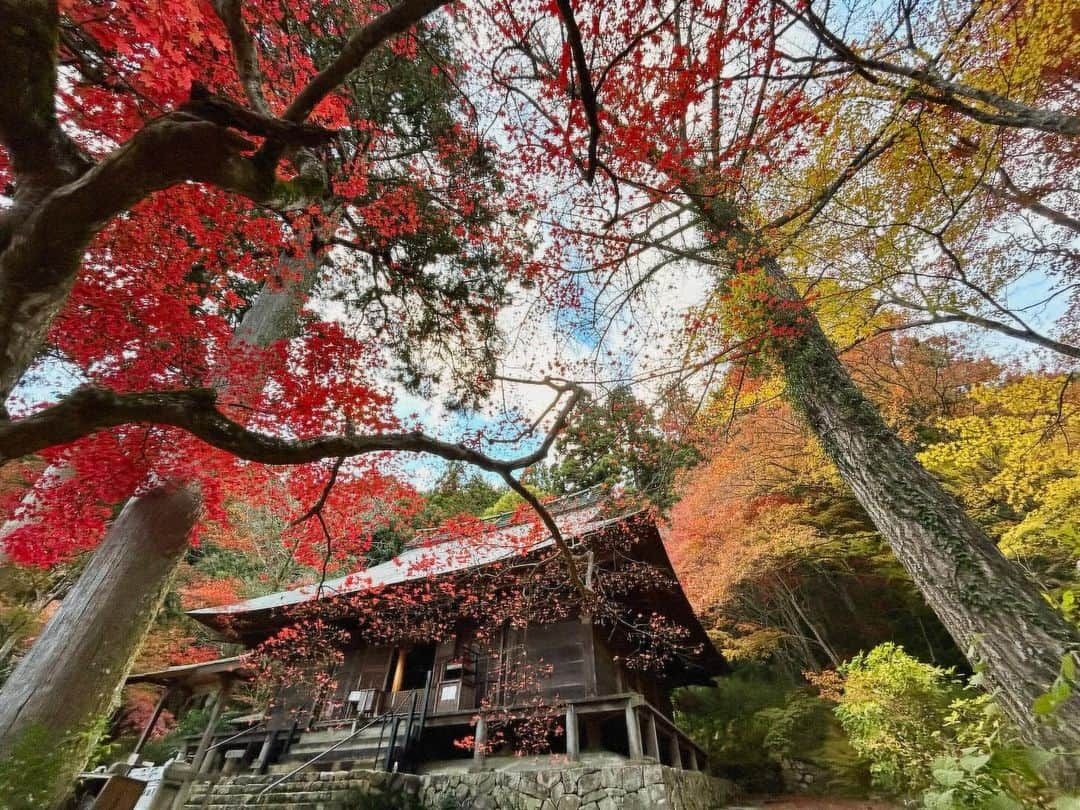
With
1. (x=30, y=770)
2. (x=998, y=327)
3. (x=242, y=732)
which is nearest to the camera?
(x=30, y=770)

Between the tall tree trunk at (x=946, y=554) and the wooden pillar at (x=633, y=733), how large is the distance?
4497 mm

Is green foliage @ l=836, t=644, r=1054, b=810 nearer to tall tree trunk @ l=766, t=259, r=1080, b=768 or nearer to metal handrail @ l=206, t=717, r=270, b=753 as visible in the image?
tall tree trunk @ l=766, t=259, r=1080, b=768

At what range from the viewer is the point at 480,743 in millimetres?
6711

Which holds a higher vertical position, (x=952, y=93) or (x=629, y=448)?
(x=629, y=448)

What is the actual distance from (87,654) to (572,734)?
5.74 m

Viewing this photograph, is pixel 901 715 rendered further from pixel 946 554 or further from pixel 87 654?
pixel 87 654

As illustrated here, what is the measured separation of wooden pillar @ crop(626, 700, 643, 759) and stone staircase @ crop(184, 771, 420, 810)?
10.6 ft

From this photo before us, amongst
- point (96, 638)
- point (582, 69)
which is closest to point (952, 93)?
point (582, 69)

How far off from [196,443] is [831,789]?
545 inches

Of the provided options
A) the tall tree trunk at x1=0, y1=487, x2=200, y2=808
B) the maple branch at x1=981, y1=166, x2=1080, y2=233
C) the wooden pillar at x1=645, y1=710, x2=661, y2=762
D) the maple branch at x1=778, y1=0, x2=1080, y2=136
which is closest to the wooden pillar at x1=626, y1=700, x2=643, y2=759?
the wooden pillar at x1=645, y1=710, x2=661, y2=762

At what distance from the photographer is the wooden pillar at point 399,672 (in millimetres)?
8852

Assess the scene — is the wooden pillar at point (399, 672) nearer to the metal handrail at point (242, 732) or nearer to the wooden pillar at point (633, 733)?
the metal handrail at point (242, 732)

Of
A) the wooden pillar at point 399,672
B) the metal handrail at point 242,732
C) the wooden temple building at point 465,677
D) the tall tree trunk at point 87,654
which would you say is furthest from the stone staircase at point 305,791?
the tall tree trunk at point 87,654

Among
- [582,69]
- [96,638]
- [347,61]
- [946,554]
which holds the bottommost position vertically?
[96,638]
